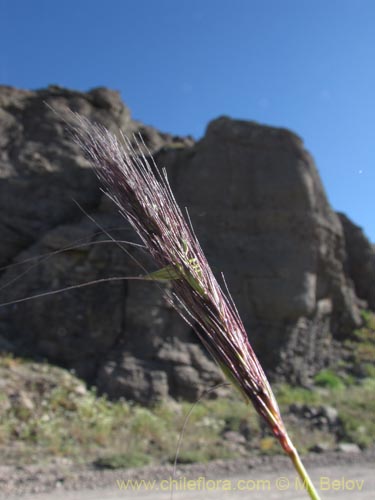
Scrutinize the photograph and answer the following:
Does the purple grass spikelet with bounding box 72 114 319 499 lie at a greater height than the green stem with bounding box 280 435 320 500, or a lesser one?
greater

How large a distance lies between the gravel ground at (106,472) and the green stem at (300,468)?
250 inches

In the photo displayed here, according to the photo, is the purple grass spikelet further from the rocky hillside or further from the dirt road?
the rocky hillside

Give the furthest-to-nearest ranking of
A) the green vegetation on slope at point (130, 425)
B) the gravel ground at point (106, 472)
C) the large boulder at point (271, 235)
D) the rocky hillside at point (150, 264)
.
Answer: the large boulder at point (271, 235) < the rocky hillside at point (150, 264) < the green vegetation on slope at point (130, 425) < the gravel ground at point (106, 472)

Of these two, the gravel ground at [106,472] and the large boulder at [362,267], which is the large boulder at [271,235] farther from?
the gravel ground at [106,472]

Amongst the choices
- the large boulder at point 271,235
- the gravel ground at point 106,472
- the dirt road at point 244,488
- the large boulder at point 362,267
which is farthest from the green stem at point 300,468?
the large boulder at point 362,267

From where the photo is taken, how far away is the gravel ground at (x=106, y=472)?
21.3 ft

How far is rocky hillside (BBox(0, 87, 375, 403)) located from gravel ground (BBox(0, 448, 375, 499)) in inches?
135

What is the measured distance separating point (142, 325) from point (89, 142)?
1149cm

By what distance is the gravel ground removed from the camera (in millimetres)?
6492

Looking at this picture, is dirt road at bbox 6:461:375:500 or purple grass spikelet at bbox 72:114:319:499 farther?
dirt road at bbox 6:461:375:500

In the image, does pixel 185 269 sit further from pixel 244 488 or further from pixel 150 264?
pixel 150 264

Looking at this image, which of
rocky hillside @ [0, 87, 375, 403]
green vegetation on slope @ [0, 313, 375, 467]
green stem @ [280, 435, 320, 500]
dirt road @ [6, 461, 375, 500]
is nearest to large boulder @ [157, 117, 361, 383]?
rocky hillside @ [0, 87, 375, 403]

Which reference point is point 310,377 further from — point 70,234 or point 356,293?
point 70,234

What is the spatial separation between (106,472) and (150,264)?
17.4 ft
